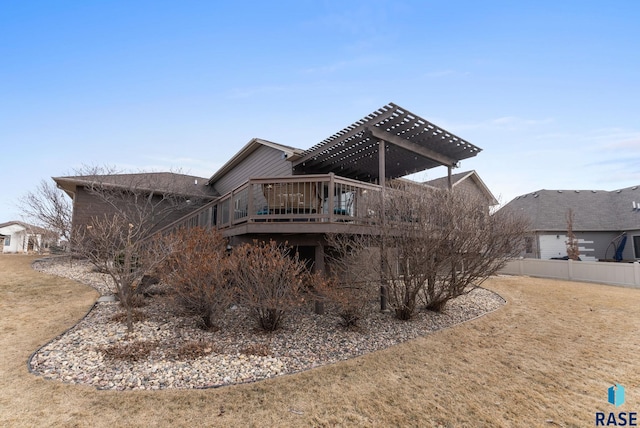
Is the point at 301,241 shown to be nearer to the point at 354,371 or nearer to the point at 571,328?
the point at 354,371

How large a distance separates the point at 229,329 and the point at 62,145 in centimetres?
1508

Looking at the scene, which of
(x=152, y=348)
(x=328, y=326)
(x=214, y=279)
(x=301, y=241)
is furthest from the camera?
(x=301, y=241)

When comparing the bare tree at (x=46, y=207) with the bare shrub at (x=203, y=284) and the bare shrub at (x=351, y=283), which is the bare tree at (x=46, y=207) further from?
the bare shrub at (x=351, y=283)

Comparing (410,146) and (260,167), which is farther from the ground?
(260,167)

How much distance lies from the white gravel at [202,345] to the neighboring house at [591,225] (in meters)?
16.1

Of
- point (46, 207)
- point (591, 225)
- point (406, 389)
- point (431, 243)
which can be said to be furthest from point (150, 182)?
point (591, 225)

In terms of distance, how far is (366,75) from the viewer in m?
11.4

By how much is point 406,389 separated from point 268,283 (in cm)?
271

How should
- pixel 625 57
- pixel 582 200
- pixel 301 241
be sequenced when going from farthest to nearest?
pixel 582 200, pixel 625 57, pixel 301 241

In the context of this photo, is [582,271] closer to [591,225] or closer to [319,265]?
[591,225]

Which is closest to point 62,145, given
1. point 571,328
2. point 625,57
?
point 571,328

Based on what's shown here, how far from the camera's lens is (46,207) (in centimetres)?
1567

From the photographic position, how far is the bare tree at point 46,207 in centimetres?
1521

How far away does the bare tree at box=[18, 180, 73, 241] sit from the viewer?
1521cm
